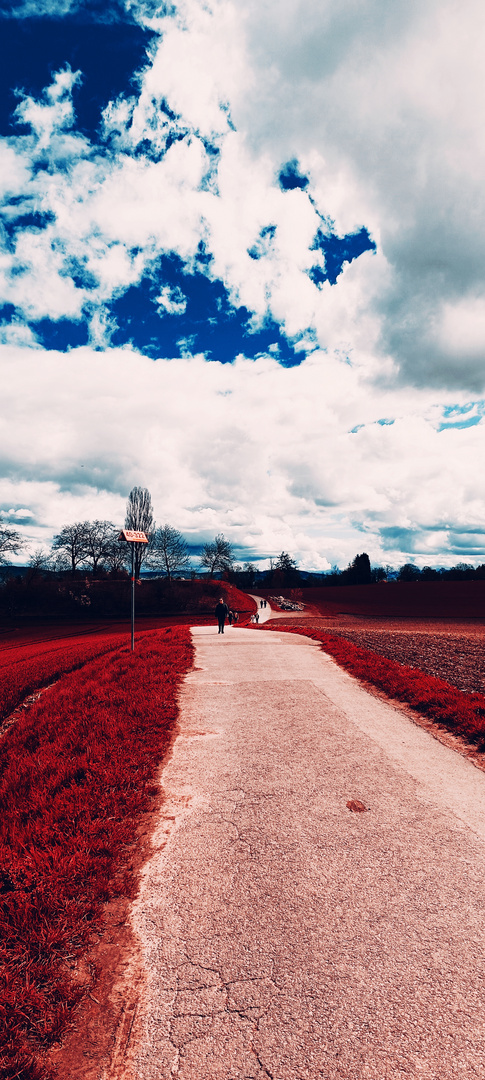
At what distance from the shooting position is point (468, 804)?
507cm

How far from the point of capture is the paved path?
2.37m

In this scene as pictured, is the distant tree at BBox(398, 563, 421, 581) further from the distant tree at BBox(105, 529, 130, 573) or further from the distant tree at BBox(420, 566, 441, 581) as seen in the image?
the distant tree at BBox(105, 529, 130, 573)

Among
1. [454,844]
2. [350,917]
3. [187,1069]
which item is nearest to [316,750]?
[454,844]

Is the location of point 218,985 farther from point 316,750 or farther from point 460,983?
point 316,750

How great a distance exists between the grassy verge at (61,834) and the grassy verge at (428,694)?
4728mm

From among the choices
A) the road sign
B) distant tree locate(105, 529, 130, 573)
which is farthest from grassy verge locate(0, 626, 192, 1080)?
distant tree locate(105, 529, 130, 573)

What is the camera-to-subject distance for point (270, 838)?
169 inches

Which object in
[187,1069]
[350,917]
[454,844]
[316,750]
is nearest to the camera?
[187,1069]

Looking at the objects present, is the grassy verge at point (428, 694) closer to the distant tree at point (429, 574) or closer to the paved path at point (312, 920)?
the paved path at point (312, 920)

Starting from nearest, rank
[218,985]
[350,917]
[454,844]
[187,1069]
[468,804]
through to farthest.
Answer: [187,1069], [218,985], [350,917], [454,844], [468,804]

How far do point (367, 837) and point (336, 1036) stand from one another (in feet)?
6.70

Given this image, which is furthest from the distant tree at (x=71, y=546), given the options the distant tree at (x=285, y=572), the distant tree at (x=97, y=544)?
the distant tree at (x=285, y=572)

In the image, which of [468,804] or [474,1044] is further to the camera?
[468,804]

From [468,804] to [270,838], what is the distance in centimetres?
238
